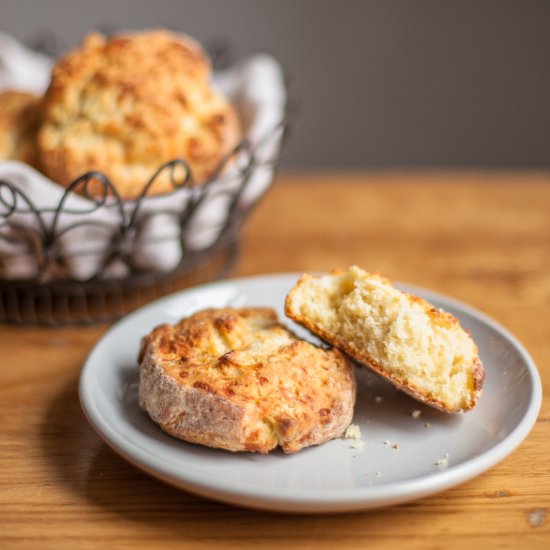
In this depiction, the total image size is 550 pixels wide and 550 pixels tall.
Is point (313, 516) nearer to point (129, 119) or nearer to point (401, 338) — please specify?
point (401, 338)

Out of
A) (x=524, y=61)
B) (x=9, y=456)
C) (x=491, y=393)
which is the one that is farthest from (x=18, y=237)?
(x=524, y=61)

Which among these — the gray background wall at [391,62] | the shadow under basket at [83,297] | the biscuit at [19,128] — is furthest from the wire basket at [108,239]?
the gray background wall at [391,62]

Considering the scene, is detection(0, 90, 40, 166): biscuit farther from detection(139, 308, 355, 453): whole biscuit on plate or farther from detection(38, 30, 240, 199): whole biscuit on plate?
detection(139, 308, 355, 453): whole biscuit on plate

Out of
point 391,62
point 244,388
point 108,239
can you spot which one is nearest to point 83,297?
point 108,239

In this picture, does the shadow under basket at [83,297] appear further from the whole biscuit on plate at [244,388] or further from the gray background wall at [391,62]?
the gray background wall at [391,62]

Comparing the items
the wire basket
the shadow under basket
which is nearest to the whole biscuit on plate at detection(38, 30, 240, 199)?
the wire basket

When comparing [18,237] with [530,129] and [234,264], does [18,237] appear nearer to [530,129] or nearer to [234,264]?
[234,264]
